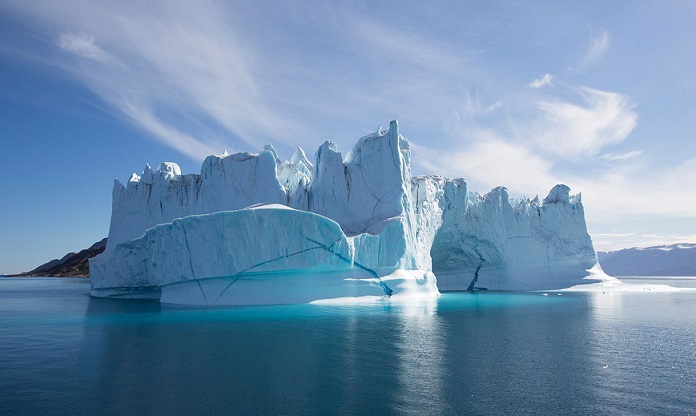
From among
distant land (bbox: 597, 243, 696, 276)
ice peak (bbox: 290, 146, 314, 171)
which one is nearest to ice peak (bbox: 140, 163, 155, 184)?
ice peak (bbox: 290, 146, 314, 171)

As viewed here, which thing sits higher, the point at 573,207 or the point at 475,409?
the point at 573,207

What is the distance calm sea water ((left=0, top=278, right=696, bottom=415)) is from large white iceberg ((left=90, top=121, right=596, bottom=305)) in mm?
4358

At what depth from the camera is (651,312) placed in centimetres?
1847

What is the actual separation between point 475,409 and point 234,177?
23.9 m

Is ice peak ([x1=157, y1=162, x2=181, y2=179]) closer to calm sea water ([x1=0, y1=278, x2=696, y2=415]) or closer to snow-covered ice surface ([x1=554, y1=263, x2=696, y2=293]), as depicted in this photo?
calm sea water ([x1=0, y1=278, x2=696, y2=415])

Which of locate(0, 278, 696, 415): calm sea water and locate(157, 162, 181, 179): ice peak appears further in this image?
locate(157, 162, 181, 179): ice peak

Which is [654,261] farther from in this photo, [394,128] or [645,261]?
[394,128]

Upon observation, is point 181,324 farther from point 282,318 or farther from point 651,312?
point 651,312

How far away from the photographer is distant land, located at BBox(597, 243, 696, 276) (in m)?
98.2

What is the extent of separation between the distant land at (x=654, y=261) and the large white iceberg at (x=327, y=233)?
82.8 metres

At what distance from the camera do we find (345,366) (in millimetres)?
8414

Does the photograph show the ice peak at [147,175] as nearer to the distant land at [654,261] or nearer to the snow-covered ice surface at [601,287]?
the snow-covered ice surface at [601,287]

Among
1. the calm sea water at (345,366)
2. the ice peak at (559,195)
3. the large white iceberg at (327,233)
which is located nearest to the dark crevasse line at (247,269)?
the large white iceberg at (327,233)

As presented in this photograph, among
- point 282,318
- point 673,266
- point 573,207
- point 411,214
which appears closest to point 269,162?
point 411,214
